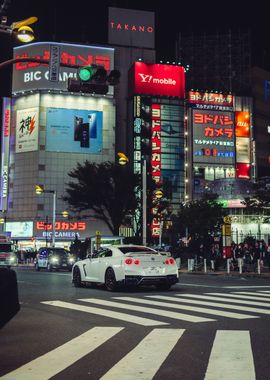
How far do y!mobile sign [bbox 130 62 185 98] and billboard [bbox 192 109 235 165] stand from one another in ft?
19.4

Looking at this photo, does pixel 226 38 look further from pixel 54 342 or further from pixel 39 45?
pixel 54 342

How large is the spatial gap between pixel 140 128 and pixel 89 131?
886cm

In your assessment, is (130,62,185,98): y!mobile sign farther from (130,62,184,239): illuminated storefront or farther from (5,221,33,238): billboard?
(5,221,33,238): billboard

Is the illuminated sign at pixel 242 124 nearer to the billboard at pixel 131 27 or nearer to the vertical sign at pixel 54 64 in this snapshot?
the billboard at pixel 131 27

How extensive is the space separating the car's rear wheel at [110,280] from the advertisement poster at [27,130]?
71.6 meters

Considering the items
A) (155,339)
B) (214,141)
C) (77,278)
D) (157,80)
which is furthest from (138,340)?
(214,141)

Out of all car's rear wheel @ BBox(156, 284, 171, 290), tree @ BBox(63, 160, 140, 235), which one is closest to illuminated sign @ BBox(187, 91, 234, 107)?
tree @ BBox(63, 160, 140, 235)

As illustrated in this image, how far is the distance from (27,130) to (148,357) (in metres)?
82.3

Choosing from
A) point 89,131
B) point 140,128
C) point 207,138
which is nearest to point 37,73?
point 89,131

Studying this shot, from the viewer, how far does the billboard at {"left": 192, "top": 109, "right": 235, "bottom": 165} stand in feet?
303

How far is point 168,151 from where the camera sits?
297 feet

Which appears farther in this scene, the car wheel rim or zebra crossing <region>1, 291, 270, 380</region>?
the car wheel rim

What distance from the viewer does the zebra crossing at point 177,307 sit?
368 inches

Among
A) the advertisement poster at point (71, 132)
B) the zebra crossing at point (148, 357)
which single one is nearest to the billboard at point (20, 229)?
the advertisement poster at point (71, 132)
